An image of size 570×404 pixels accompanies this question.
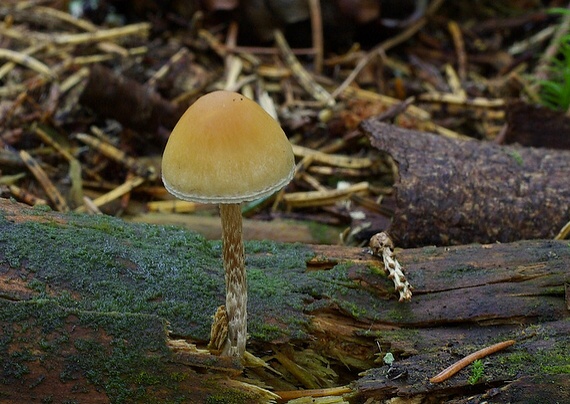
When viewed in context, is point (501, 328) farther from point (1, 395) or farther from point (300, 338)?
point (1, 395)

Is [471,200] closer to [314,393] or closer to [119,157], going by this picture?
[314,393]

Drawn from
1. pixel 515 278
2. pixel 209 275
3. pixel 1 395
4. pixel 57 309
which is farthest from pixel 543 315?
pixel 1 395

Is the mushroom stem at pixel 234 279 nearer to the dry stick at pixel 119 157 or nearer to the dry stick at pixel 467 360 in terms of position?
the dry stick at pixel 467 360

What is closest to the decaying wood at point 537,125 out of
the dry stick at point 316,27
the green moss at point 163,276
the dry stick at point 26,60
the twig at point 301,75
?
the twig at point 301,75

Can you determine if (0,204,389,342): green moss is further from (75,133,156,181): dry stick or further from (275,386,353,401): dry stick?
(75,133,156,181): dry stick

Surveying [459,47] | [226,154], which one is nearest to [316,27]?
[459,47]

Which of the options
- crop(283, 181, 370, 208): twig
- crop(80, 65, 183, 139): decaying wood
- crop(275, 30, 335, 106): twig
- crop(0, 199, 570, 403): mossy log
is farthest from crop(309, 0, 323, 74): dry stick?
crop(0, 199, 570, 403): mossy log

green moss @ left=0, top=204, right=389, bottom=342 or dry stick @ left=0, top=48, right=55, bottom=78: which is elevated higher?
dry stick @ left=0, top=48, right=55, bottom=78
